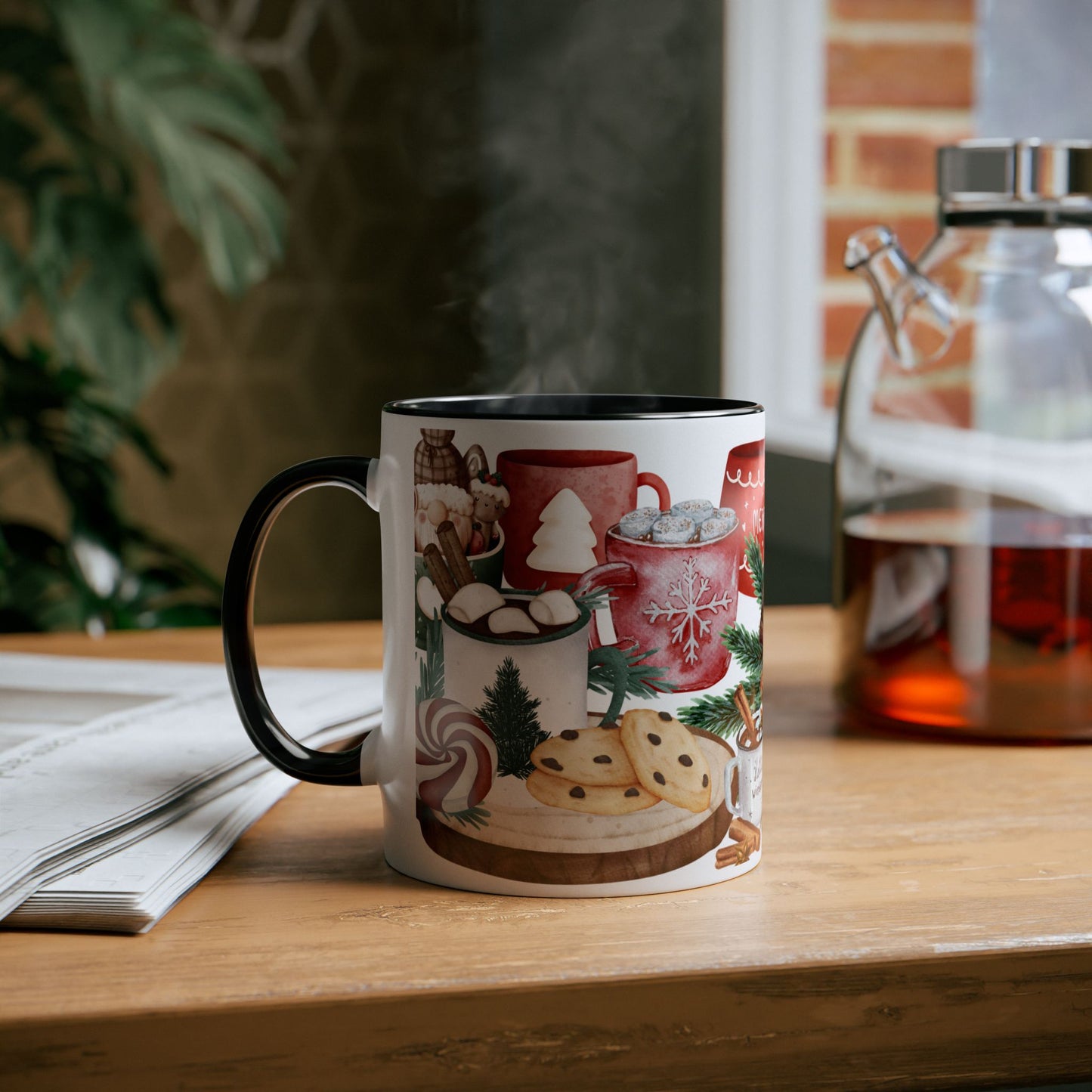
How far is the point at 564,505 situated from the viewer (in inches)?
16.0

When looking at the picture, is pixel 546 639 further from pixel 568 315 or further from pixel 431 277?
pixel 431 277

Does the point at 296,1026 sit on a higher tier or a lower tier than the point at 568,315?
lower

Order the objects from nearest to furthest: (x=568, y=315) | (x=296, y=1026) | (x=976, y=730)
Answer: (x=296, y=1026)
(x=976, y=730)
(x=568, y=315)

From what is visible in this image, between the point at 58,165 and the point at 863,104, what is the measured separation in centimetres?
95

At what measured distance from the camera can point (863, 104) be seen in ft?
4.96

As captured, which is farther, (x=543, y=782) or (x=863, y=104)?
(x=863, y=104)

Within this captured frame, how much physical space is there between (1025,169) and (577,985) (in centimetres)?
45

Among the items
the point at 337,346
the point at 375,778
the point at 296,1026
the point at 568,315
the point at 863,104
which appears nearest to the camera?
the point at 296,1026

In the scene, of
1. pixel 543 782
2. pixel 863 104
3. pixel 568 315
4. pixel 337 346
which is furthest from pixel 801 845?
pixel 337 346

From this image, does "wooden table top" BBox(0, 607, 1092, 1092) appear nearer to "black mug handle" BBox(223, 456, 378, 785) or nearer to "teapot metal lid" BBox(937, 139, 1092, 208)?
"black mug handle" BBox(223, 456, 378, 785)

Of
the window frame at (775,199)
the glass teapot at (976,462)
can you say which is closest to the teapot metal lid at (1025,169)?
the glass teapot at (976,462)

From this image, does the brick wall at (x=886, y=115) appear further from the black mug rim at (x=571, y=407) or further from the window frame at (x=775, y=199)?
the black mug rim at (x=571, y=407)

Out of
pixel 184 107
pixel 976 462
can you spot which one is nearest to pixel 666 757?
pixel 976 462

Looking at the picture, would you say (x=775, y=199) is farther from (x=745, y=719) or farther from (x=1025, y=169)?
(x=745, y=719)
